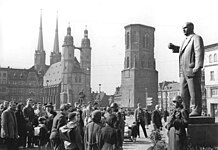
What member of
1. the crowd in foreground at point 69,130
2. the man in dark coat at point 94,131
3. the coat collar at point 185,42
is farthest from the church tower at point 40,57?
the man in dark coat at point 94,131

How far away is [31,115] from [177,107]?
7640 mm

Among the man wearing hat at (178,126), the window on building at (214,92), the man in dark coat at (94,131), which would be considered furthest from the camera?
the window on building at (214,92)

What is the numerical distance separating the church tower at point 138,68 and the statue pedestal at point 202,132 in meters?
84.3

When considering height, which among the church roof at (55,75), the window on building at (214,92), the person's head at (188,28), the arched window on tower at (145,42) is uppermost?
the arched window on tower at (145,42)

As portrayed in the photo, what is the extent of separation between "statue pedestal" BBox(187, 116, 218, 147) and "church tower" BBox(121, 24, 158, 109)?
8434cm

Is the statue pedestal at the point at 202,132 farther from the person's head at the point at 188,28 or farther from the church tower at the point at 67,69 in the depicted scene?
the church tower at the point at 67,69

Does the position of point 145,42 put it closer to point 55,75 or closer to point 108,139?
point 55,75

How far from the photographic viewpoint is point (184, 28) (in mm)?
8195

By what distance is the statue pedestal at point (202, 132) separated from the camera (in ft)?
23.2

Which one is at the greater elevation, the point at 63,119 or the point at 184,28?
the point at 184,28

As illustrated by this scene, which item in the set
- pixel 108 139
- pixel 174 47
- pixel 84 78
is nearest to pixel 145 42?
pixel 84 78

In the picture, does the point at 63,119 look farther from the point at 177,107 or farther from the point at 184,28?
the point at 184,28

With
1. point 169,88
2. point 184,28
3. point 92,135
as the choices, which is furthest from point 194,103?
point 169,88

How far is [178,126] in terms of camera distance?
656 cm
